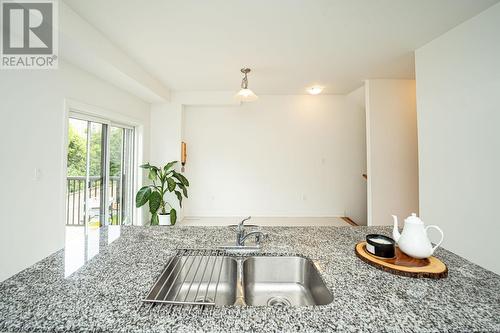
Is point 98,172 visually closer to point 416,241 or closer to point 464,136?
point 416,241

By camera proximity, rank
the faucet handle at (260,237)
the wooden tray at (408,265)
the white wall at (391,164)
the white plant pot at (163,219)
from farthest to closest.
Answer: the white plant pot at (163,219) < the white wall at (391,164) < the faucet handle at (260,237) < the wooden tray at (408,265)

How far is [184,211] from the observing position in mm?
4453

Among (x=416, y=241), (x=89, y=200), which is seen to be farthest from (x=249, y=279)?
(x=89, y=200)


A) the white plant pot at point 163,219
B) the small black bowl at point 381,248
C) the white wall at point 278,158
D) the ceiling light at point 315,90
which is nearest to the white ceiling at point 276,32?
the ceiling light at point 315,90

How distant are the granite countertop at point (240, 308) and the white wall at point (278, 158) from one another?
135 inches

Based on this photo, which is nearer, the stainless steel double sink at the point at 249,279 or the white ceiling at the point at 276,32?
the stainless steel double sink at the point at 249,279

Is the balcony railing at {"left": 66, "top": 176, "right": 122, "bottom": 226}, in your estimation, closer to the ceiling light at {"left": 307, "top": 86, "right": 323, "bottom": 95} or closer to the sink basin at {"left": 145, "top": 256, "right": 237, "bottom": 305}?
the sink basin at {"left": 145, "top": 256, "right": 237, "bottom": 305}

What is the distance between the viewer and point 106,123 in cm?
302

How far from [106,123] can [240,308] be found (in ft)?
11.1

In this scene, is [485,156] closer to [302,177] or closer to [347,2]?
[347,2]

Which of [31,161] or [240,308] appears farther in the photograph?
[31,161]

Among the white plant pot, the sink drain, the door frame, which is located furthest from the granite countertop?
the white plant pot

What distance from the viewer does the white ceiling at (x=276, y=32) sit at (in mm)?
1793

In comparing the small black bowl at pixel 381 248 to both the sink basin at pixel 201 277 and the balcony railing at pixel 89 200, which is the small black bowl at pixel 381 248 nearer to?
the sink basin at pixel 201 277
